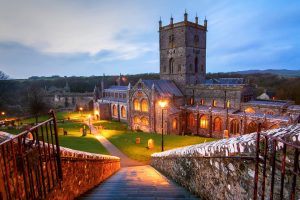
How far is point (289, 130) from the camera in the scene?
11.6 ft

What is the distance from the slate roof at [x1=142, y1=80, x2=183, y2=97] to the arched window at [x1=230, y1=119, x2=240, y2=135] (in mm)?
11348

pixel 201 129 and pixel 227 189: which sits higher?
pixel 227 189

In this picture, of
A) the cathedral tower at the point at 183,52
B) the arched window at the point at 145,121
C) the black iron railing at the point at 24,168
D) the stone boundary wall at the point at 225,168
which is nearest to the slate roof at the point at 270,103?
the cathedral tower at the point at 183,52

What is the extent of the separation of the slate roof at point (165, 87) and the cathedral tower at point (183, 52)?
112cm

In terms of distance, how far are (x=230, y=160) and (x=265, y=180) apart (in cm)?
109

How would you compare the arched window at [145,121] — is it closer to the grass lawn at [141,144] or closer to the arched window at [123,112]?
the grass lawn at [141,144]

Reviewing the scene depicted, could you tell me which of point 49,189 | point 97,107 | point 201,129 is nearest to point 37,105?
point 97,107

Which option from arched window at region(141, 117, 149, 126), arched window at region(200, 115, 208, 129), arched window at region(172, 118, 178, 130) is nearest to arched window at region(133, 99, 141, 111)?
arched window at region(141, 117, 149, 126)

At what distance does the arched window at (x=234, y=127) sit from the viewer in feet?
109

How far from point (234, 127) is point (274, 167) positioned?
3277 cm

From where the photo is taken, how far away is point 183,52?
4047 cm

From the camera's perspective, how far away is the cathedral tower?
40.4 meters

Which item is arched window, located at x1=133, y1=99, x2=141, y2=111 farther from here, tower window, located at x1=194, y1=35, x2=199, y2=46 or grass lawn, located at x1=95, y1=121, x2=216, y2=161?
tower window, located at x1=194, y1=35, x2=199, y2=46

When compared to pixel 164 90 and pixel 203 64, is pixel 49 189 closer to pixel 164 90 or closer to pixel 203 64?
pixel 164 90
